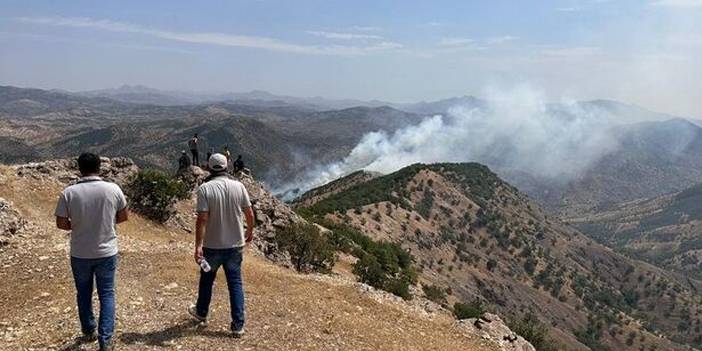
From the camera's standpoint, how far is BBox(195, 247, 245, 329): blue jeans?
9.01 metres

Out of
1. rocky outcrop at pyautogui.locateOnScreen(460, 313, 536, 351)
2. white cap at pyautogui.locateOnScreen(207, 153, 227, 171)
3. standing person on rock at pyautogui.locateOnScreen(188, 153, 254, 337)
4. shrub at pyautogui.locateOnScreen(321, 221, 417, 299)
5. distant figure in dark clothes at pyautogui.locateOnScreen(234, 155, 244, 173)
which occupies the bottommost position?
shrub at pyautogui.locateOnScreen(321, 221, 417, 299)

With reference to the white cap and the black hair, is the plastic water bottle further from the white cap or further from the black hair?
the black hair

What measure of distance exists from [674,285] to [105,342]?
118494 millimetres

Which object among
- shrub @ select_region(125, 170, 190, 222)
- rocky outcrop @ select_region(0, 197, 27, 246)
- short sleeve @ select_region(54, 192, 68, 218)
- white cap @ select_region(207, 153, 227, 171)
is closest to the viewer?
short sleeve @ select_region(54, 192, 68, 218)

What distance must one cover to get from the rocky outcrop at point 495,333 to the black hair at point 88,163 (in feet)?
32.3

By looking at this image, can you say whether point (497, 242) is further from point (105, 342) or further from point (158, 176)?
point (105, 342)

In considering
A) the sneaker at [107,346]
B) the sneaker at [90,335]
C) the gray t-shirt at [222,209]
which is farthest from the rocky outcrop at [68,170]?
the gray t-shirt at [222,209]

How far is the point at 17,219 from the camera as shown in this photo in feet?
52.6

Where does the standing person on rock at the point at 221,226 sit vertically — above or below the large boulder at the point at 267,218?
above

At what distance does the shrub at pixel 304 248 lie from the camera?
1003 inches

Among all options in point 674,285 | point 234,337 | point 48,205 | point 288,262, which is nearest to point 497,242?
point 674,285

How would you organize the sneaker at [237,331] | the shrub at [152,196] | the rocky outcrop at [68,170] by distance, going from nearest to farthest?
the sneaker at [237,331]
the rocky outcrop at [68,170]
the shrub at [152,196]

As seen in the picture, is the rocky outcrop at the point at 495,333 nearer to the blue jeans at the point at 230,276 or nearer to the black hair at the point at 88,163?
the blue jeans at the point at 230,276

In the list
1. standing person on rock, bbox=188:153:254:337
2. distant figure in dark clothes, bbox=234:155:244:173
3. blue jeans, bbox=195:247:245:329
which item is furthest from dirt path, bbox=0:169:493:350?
distant figure in dark clothes, bbox=234:155:244:173
